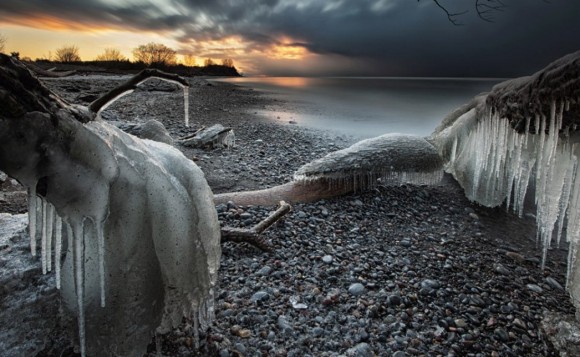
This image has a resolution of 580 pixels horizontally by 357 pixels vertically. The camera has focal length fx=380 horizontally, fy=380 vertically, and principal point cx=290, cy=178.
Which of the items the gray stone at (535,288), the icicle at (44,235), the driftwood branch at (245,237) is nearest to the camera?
the icicle at (44,235)

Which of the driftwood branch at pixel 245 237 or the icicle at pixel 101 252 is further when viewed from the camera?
the driftwood branch at pixel 245 237

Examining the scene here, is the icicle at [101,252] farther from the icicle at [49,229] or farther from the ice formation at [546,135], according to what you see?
the ice formation at [546,135]

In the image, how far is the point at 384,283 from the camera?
453 cm

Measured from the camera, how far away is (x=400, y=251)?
5398 mm

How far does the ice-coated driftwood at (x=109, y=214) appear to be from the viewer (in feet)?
6.45

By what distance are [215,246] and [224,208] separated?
320 cm

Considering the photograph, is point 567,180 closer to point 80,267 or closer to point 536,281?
point 536,281

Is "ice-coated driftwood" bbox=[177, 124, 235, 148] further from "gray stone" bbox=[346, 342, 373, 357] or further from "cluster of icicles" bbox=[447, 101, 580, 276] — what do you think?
"gray stone" bbox=[346, 342, 373, 357]

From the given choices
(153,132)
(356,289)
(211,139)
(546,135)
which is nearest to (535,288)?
(546,135)

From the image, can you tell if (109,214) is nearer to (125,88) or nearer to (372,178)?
(125,88)

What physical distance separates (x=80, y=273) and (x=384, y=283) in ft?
11.0

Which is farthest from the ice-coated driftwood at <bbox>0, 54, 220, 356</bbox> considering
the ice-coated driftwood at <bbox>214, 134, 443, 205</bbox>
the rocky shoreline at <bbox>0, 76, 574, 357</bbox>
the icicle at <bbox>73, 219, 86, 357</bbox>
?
the ice-coated driftwood at <bbox>214, 134, 443, 205</bbox>

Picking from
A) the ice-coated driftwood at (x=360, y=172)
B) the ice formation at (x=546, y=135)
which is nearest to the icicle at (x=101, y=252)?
the ice formation at (x=546, y=135)

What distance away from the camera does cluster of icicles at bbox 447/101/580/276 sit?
12.6 feet
